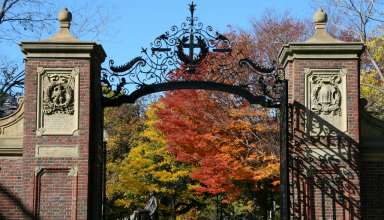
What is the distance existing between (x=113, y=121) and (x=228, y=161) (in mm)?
23700

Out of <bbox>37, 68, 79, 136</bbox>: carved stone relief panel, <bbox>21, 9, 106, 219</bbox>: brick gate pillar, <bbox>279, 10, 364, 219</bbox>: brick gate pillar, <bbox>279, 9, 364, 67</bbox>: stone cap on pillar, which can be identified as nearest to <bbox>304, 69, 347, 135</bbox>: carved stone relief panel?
<bbox>279, 10, 364, 219</bbox>: brick gate pillar

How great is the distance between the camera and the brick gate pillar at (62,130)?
545 inches

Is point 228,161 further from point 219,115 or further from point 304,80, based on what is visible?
point 304,80

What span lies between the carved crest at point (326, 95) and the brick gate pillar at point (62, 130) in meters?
4.59

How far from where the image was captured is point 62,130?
1409cm

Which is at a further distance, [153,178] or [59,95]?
[153,178]

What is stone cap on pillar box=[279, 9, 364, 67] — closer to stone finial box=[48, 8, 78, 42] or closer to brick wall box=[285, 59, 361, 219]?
brick wall box=[285, 59, 361, 219]

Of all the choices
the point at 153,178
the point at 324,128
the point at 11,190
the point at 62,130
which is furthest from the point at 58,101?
the point at 153,178

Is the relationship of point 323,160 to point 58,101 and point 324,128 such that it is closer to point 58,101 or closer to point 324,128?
point 324,128

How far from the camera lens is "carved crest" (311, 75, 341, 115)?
1412 cm

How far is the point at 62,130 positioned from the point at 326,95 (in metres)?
5.56

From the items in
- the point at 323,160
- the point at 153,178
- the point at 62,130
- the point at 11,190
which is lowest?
the point at 153,178

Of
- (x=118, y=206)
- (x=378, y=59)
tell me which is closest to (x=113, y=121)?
(x=118, y=206)

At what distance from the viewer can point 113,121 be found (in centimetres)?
4700
